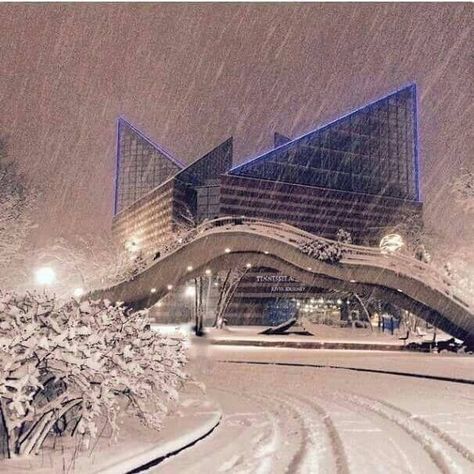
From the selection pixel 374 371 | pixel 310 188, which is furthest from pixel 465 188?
pixel 310 188

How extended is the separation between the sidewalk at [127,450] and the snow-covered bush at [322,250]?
19.6m

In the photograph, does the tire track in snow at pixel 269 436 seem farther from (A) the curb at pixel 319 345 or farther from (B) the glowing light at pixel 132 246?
(B) the glowing light at pixel 132 246

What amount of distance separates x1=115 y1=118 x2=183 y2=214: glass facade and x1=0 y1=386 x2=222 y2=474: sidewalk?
15021 cm

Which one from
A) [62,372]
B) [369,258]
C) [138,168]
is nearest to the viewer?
[62,372]

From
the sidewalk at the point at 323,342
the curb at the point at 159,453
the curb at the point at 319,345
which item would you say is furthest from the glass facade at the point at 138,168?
the curb at the point at 159,453

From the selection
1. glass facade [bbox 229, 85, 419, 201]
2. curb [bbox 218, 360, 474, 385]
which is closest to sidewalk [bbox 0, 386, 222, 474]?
curb [bbox 218, 360, 474, 385]

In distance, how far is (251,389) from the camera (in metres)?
15.0

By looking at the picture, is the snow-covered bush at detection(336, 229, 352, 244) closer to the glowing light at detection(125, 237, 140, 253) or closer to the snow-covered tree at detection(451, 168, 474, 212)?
the snow-covered tree at detection(451, 168, 474, 212)

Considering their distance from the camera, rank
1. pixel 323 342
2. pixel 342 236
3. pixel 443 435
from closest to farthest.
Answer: pixel 443 435, pixel 342 236, pixel 323 342

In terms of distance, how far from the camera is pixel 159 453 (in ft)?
24.5

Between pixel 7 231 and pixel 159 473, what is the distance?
3372cm

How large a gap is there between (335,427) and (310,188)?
92.5 m

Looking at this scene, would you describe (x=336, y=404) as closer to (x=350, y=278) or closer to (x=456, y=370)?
(x=456, y=370)

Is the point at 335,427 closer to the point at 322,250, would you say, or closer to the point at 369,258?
the point at 322,250
